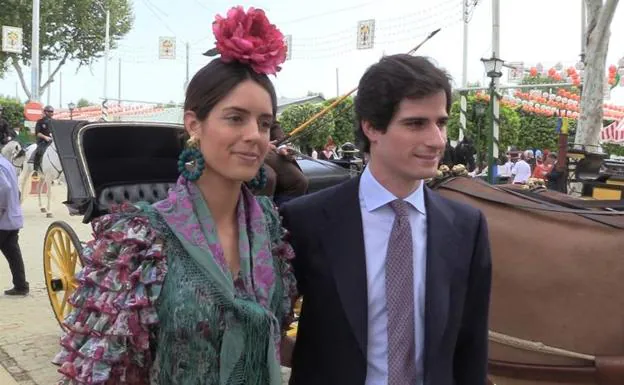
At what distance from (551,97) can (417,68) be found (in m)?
34.4

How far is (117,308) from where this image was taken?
1.28 m

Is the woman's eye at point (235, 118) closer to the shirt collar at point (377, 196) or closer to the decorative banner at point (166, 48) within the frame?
the shirt collar at point (377, 196)

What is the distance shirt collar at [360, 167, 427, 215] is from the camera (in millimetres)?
1537

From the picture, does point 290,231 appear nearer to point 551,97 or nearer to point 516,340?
point 516,340

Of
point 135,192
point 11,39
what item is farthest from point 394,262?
point 11,39

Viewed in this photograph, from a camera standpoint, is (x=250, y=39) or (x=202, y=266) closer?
(x=202, y=266)

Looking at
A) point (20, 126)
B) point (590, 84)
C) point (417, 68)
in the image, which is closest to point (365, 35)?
point (590, 84)

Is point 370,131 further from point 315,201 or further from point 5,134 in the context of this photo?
point 5,134

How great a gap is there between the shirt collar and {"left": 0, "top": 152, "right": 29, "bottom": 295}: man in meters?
4.99

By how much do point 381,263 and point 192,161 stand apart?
0.51 m

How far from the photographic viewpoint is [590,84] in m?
11.9

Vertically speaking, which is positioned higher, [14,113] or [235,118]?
[14,113]

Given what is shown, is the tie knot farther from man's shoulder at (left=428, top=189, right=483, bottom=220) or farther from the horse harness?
the horse harness

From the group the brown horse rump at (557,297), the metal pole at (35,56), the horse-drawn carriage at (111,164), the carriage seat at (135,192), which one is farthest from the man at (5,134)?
the brown horse rump at (557,297)
